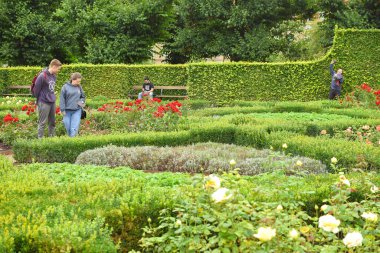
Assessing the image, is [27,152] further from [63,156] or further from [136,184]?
[136,184]

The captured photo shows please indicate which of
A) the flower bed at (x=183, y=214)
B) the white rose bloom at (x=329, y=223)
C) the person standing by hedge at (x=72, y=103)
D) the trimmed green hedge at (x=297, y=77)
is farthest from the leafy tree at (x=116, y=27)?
the white rose bloom at (x=329, y=223)

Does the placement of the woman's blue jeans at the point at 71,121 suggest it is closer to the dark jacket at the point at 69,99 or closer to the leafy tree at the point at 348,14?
the dark jacket at the point at 69,99

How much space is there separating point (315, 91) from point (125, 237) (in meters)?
19.6

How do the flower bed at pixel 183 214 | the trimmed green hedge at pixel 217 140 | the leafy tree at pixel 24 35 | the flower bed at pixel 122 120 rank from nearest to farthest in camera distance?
the flower bed at pixel 183 214 < the trimmed green hedge at pixel 217 140 < the flower bed at pixel 122 120 < the leafy tree at pixel 24 35

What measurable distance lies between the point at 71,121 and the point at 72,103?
41cm

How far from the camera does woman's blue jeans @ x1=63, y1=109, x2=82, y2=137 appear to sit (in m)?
11.1

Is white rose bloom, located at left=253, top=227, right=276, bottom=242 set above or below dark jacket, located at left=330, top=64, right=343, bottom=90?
above

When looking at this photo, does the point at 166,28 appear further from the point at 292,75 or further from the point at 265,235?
the point at 265,235

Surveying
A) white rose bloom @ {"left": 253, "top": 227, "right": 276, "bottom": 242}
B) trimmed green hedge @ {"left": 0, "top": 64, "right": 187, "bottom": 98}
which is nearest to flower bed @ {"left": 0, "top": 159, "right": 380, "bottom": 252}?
white rose bloom @ {"left": 253, "top": 227, "right": 276, "bottom": 242}

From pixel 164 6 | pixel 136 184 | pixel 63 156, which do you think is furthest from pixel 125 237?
pixel 164 6

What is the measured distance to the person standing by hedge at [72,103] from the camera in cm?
1101

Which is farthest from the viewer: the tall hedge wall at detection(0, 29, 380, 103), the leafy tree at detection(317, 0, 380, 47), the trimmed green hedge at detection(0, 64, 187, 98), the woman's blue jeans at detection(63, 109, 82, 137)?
the leafy tree at detection(317, 0, 380, 47)

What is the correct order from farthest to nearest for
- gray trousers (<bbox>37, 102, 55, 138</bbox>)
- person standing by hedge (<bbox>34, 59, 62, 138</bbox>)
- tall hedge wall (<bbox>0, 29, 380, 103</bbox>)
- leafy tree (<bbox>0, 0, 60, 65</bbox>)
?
leafy tree (<bbox>0, 0, 60, 65</bbox>) → tall hedge wall (<bbox>0, 29, 380, 103</bbox>) → gray trousers (<bbox>37, 102, 55, 138</bbox>) → person standing by hedge (<bbox>34, 59, 62, 138</bbox>)

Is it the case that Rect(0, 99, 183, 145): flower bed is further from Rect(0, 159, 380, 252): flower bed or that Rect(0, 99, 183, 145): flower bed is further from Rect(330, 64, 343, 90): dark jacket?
Rect(330, 64, 343, 90): dark jacket
